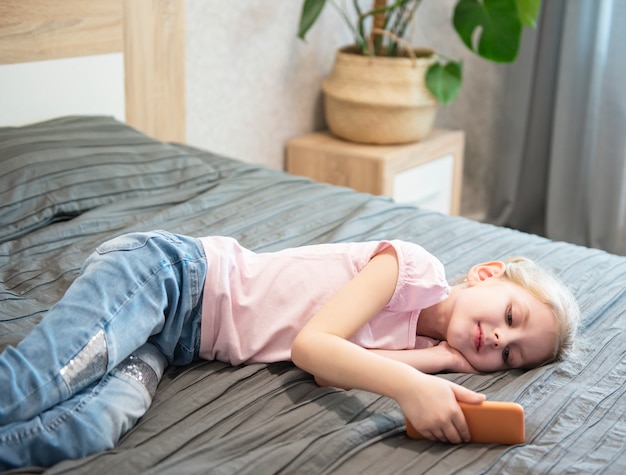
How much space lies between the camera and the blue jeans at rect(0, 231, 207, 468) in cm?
94

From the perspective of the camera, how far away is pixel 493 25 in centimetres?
262

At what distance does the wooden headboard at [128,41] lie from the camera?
189 cm

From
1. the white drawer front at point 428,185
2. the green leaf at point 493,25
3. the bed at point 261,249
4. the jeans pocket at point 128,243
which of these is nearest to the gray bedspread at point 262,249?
the bed at point 261,249

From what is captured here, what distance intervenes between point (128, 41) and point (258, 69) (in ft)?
1.97

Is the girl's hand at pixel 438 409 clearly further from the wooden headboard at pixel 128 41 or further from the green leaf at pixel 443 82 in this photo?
the green leaf at pixel 443 82

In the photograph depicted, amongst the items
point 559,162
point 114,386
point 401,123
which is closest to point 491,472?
point 114,386

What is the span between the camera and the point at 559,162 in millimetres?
3102

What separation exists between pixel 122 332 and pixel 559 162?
7.89 feet

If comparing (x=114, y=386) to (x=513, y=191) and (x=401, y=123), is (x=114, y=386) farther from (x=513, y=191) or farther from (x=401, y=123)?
(x=513, y=191)

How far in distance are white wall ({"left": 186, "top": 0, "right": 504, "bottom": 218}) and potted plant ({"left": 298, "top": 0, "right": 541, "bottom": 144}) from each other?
0.49 feet

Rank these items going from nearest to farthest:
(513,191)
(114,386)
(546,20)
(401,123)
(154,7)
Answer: (114,386) < (154,7) < (401,123) < (546,20) < (513,191)

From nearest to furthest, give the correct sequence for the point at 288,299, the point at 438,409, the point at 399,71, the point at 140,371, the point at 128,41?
the point at 438,409 → the point at 140,371 → the point at 288,299 → the point at 128,41 → the point at 399,71

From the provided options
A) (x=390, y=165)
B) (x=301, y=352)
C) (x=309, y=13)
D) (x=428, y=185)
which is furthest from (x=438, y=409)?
(x=428, y=185)

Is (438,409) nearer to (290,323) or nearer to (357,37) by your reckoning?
(290,323)
